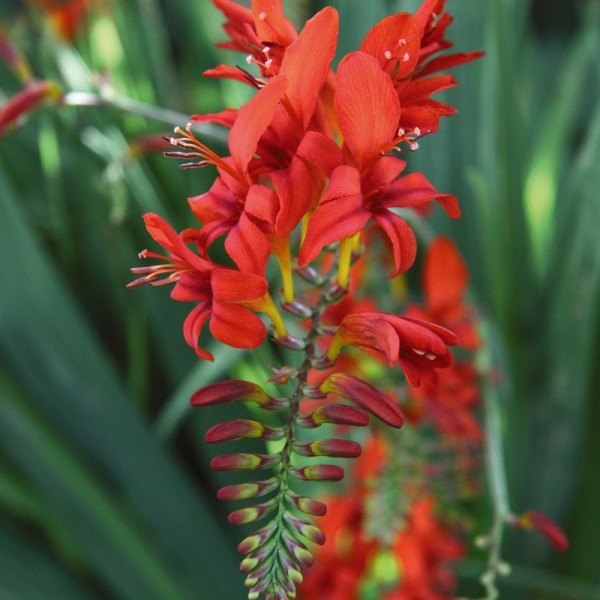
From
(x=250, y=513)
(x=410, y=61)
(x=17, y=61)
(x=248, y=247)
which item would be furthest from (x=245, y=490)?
(x=17, y=61)

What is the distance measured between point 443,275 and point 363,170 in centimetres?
37

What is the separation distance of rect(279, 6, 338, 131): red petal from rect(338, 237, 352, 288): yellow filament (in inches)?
3.2

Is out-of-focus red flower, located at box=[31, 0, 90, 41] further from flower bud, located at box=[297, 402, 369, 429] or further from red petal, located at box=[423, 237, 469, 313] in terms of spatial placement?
flower bud, located at box=[297, 402, 369, 429]

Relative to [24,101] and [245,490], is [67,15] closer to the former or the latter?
[24,101]

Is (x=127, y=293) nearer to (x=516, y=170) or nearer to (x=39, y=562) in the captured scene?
(x=39, y=562)

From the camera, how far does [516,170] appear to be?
86 cm

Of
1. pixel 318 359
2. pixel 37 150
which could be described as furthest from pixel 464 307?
pixel 37 150

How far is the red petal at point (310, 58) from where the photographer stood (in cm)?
33

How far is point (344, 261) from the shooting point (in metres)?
0.40

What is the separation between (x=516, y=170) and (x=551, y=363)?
Result: 23cm

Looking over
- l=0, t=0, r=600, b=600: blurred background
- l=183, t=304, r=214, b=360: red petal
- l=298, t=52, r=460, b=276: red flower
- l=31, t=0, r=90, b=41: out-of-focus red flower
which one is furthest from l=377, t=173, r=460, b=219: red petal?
l=31, t=0, r=90, b=41: out-of-focus red flower

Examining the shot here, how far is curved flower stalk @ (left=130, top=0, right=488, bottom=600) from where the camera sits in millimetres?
327

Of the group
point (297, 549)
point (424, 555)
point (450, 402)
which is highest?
point (297, 549)

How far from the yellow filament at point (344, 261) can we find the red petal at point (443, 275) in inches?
11.7
